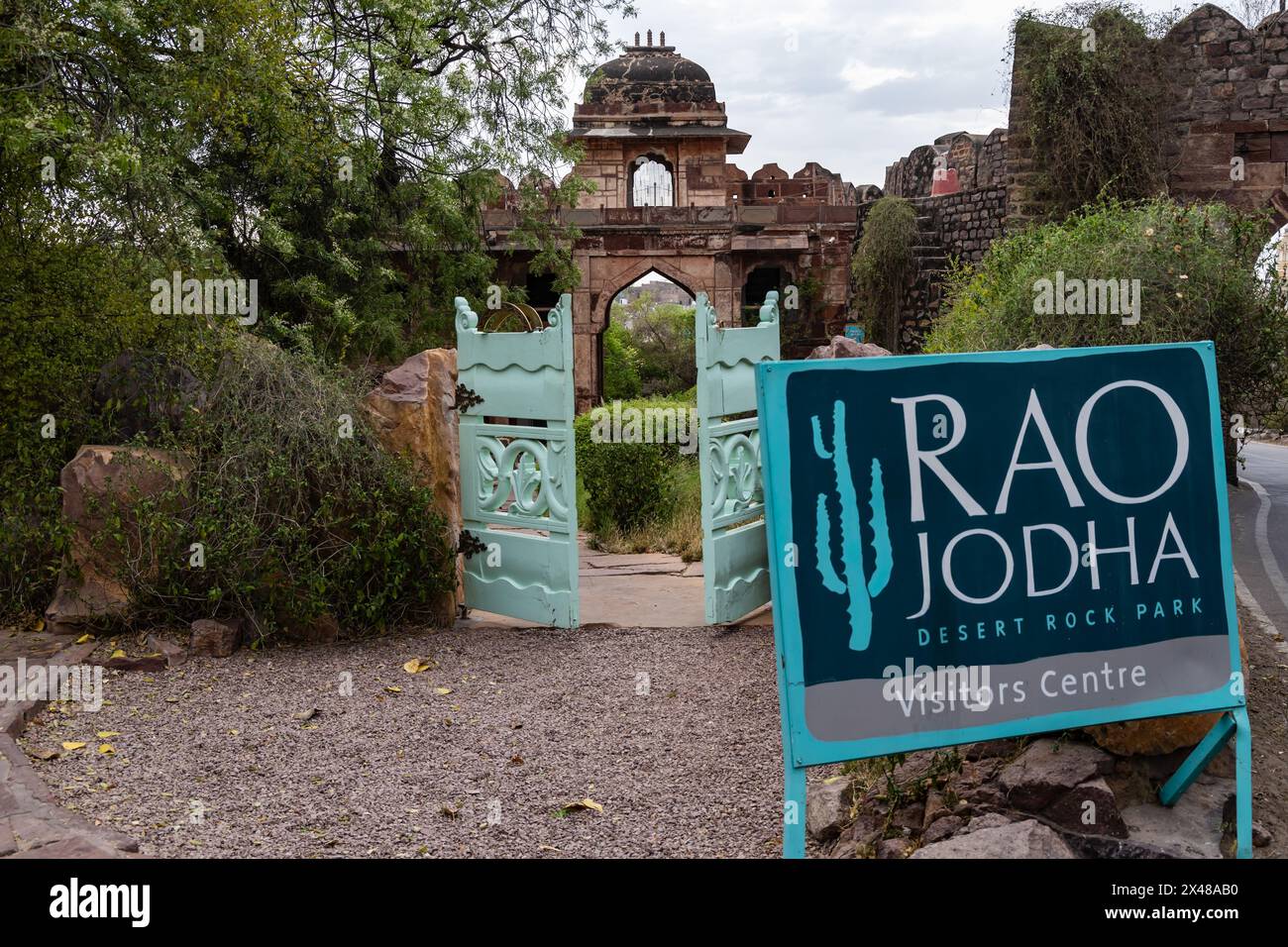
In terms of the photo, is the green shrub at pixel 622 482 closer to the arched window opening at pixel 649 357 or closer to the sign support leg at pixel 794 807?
the sign support leg at pixel 794 807

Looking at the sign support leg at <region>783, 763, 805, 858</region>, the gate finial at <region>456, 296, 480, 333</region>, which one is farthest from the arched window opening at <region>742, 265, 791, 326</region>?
the sign support leg at <region>783, 763, 805, 858</region>

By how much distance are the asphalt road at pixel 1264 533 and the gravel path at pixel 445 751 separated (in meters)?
3.26

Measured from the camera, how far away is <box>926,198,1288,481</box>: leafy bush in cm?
877

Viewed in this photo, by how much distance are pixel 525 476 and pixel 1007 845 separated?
13.3 feet

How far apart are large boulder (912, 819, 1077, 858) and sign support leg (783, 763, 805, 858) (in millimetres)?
322

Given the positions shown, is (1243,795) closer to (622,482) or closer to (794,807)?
(794,807)

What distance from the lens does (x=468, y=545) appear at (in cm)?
668

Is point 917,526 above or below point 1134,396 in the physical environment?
below

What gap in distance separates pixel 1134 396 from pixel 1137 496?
284 mm

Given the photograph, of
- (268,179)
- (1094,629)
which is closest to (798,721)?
(1094,629)

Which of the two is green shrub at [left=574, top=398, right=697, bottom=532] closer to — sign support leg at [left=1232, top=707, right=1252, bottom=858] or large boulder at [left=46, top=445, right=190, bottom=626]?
large boulder at [left=46, top=445, right=190, bottom=626]

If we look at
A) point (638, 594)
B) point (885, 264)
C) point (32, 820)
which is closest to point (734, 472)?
point (638, 594)

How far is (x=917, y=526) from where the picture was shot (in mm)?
2988

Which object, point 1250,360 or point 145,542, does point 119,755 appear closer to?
point 145,542
